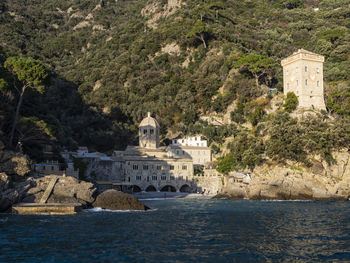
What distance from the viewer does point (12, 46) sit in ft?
298

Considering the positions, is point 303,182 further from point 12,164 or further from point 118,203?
point 12,164

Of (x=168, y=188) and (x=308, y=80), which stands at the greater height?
(x=308, y=80)

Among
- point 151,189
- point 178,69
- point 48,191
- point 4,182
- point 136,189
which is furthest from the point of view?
point 178,69

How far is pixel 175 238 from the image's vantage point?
18.2m

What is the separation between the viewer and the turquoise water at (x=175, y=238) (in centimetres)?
1462

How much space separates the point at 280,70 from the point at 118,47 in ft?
164

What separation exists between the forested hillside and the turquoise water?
64.0ft

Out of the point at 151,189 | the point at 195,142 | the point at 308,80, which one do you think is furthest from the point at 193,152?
the point at 308,80

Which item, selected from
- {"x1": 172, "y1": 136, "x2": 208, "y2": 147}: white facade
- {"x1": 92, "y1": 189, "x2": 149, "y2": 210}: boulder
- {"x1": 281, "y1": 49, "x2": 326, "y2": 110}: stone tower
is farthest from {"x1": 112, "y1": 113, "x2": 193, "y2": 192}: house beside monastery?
{"x1": 92, "y1": 189, "x2": 149, "y2": 210}: boulder

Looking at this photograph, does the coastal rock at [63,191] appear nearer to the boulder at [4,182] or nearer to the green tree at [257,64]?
the boulder at [4,182]

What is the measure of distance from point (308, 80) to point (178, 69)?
34.4m

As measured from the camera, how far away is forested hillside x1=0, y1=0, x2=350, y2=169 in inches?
1992

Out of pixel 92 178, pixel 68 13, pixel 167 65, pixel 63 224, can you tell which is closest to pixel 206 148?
pixel 92 178

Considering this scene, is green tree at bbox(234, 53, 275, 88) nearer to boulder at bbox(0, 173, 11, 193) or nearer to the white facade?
the white facade
